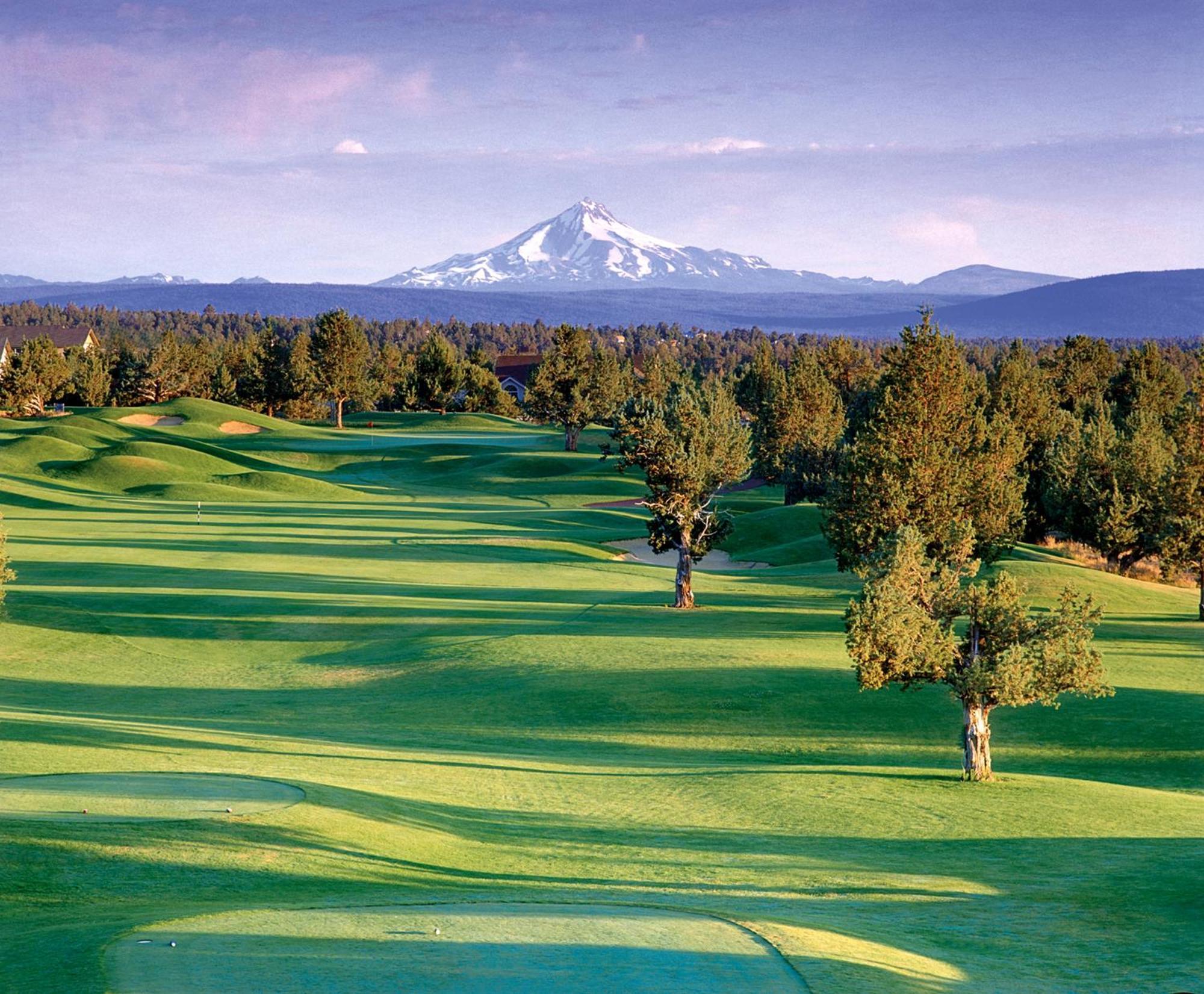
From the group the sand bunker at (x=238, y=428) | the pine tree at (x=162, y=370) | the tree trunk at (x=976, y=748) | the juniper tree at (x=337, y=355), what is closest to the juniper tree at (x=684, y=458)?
the tree trunk at (x=976, y=748)

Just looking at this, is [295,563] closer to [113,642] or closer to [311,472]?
[113,642]

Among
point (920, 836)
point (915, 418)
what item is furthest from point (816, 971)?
point (915, 418)

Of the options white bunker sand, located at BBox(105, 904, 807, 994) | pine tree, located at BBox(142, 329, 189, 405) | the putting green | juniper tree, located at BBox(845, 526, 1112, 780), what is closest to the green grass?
white bunker sand, located at BBox(105, 904, 807, 994)

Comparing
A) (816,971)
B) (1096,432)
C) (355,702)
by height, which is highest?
(1096,432)

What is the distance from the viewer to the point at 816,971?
14.6 meters

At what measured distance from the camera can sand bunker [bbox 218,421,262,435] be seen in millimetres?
127062

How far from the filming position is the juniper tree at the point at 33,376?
431 ft

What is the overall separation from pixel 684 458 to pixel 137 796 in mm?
28144

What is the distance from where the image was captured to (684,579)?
157 feet

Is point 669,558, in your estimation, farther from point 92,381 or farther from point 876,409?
point 92,381

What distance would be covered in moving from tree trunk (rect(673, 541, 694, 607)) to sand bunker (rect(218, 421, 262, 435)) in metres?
88.1

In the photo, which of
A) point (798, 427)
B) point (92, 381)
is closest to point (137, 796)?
point (798, 427)

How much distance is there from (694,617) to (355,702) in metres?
15.1

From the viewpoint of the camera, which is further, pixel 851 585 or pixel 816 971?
pixel 851 585
